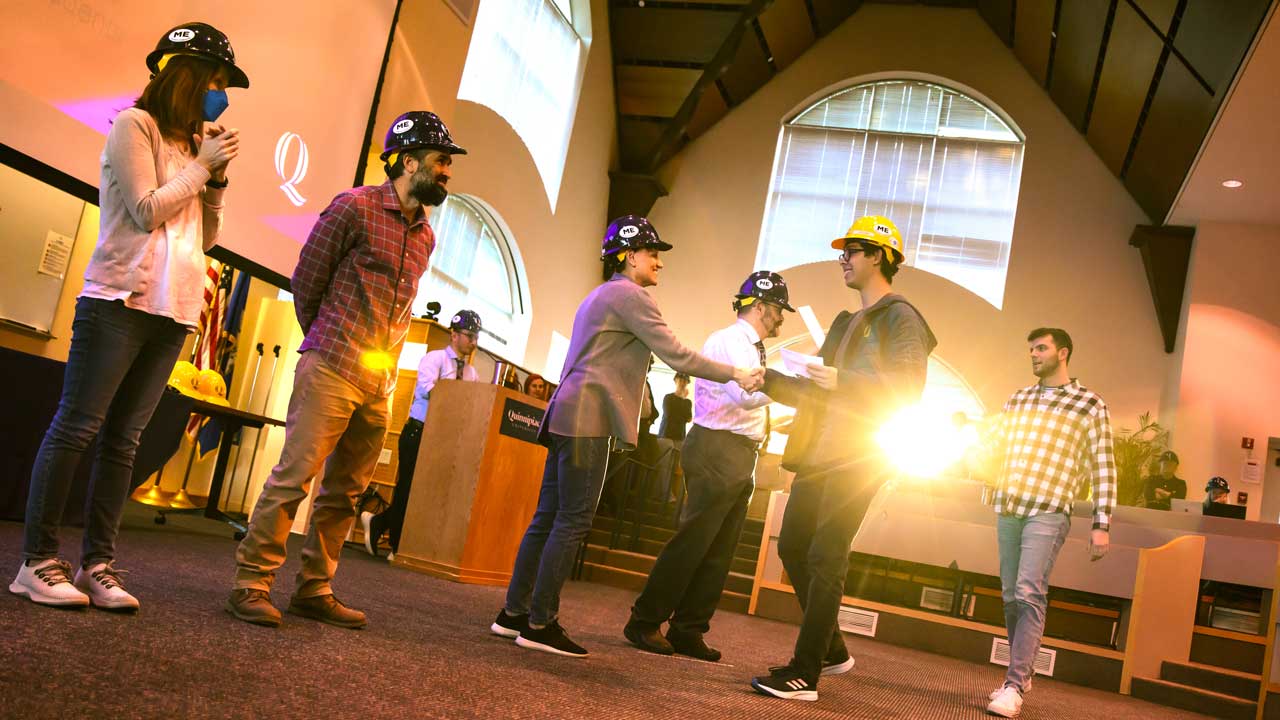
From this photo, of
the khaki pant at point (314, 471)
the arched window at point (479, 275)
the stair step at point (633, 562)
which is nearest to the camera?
the khaki pant at point (314, 471)

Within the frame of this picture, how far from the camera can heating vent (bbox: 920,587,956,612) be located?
298 inches

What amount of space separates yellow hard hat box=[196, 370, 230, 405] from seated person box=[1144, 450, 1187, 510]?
9.55m

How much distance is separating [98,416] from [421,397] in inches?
174

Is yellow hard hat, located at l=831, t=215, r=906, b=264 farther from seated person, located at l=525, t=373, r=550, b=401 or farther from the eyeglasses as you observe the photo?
seated person, located at l=525, t=373, r=550, b=401

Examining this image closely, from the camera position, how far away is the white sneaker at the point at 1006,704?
397 cm

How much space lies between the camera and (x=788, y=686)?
129 inches

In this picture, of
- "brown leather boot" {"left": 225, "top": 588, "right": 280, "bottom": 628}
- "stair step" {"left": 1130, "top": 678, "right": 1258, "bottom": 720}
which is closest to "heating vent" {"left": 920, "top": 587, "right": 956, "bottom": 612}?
"stair step" {"left": 1130, "top": 678, "right": 1258, "bottom": 720}

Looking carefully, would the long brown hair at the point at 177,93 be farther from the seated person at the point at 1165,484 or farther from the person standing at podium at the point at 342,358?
the seated person at the point at 1165,484

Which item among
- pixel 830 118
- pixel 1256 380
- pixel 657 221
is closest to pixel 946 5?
pixel 830 118

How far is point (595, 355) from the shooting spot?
3.57 m

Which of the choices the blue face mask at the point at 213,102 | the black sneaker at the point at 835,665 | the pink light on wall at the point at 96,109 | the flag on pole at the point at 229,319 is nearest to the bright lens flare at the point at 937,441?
the flag on pole at the point at 229,319

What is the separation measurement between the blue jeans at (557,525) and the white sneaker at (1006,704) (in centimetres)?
190

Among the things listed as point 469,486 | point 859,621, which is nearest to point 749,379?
point 469,486

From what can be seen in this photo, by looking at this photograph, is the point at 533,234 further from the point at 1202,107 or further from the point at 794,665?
the point at 794,665
